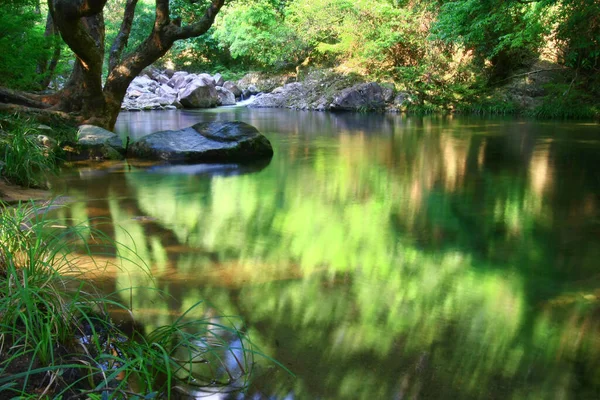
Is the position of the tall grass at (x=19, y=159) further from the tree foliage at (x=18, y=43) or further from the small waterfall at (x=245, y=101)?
the small waterfall at (x=245, y=101)

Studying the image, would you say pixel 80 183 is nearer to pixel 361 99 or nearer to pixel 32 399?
pixel 32 399

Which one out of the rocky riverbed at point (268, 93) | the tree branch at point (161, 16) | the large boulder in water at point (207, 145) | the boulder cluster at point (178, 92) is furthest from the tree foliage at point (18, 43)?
the rocky riverbed at point (268, 93)

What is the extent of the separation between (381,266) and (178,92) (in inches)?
847

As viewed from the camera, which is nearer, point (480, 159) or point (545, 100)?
point (480, 159)

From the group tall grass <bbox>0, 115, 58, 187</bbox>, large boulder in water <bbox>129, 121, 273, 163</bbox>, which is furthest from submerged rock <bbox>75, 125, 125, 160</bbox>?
tall grass <bbox>0, 115, 58, 187</bbox>

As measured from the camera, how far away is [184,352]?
2506 millimetres

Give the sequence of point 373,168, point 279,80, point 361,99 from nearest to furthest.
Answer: point 373,168
point 361,99
point 279,80

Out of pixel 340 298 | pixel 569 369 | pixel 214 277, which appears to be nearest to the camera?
pixel 569 369

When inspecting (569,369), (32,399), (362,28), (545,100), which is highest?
(362,28)

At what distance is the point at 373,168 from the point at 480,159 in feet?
6.36

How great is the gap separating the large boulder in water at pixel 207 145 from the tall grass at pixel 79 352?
5615 millimetres

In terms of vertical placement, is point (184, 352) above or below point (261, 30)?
below

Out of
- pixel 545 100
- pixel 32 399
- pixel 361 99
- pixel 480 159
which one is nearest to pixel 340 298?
pixel 32 399

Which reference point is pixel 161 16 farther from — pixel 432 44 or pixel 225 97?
pixel 225 97
